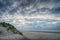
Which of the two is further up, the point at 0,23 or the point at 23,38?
the point at 0,23

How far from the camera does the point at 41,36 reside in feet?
25.5

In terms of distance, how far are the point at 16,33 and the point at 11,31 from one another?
0.64 feet

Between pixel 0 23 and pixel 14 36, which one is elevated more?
pixel 0 23

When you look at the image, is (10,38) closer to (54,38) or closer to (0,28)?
(0,28)

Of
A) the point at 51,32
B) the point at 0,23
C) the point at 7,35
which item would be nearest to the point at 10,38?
the point at 7,35

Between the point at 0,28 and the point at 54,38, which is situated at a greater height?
the point at 0,28

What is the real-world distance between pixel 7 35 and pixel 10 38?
0.50ft

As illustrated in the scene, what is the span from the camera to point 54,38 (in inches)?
307

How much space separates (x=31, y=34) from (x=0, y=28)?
1.15 meters

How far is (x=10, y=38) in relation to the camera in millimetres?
7684

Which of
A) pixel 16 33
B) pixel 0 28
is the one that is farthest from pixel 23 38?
pixel 0 28

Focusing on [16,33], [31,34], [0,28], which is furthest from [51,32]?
[0,28]

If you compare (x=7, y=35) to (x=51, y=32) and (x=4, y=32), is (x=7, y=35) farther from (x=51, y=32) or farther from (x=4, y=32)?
(x=51, y=32)

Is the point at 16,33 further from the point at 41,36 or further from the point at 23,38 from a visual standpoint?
the point at 41,36
